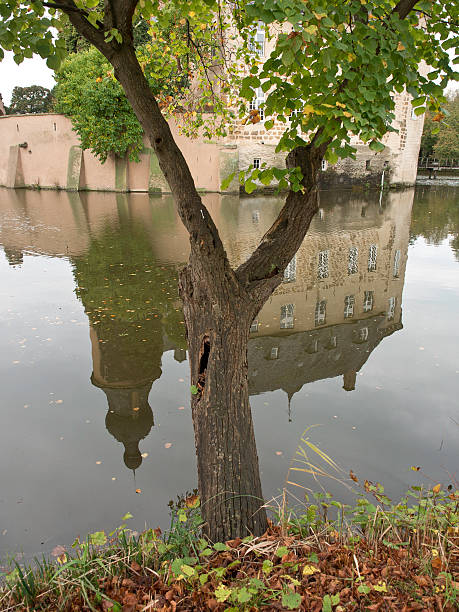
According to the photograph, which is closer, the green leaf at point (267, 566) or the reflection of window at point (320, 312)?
the green leaf at point (267, 566)

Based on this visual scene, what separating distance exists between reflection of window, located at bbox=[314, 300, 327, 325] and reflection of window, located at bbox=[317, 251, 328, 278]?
6.88 feet

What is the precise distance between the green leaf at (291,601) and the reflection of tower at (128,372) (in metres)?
2.64

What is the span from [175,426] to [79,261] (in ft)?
28.9

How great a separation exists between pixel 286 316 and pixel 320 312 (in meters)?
0.79

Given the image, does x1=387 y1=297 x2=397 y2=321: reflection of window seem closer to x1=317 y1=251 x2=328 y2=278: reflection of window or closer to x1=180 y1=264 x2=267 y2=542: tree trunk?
x1=317 y1=251 x2=328 y2=278: reflection of window

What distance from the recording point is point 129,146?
32.8 m

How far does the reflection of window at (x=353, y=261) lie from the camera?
12.9 meters

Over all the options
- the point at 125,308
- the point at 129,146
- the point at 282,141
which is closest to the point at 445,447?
the point at 282,141

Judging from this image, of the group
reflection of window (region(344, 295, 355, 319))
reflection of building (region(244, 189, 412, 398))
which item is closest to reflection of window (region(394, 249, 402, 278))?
reflection of building (region(244, 189, 412, 398))

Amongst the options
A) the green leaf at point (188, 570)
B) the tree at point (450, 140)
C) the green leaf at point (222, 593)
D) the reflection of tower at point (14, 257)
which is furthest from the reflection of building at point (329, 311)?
the tree at point (450, 140)

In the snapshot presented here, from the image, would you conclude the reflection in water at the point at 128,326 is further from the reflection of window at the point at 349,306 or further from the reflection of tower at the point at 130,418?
the reflection of window at the point at 349,306

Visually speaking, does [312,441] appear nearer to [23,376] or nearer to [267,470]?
[267,470]

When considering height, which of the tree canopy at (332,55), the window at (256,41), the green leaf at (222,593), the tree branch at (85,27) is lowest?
the green leaf at (222,593)

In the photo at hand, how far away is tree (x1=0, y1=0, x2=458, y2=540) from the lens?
2.91 m
